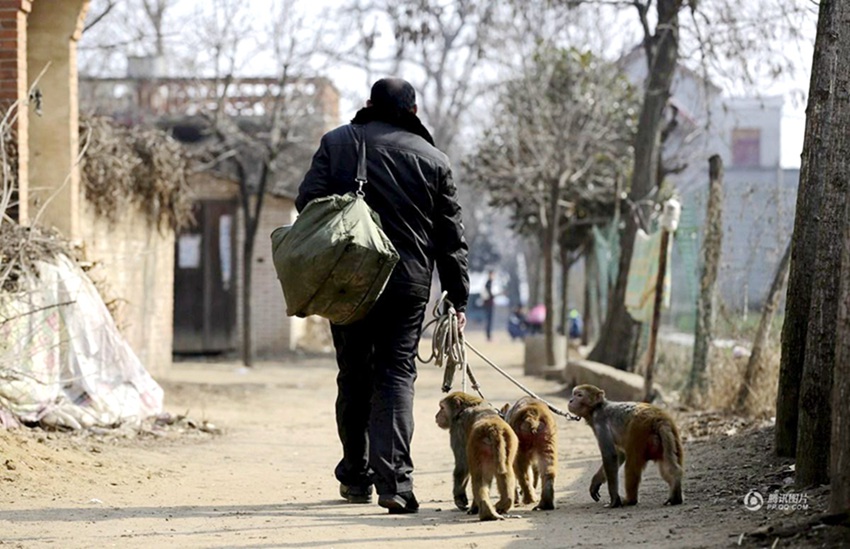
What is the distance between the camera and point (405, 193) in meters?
7.04

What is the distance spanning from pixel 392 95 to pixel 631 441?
2289 millimetres

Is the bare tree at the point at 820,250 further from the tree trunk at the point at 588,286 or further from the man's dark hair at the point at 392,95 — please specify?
the tree trunk at the point at 588,286

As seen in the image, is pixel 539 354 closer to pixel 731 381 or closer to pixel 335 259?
pixel 731 381

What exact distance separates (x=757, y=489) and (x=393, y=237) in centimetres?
240

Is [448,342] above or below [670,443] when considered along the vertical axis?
above

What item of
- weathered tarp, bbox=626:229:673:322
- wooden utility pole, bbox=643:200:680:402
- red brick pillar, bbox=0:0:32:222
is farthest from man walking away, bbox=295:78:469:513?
weathered tarp, bbox=626:229:673:322

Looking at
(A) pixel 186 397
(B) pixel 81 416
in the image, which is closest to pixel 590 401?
(B) pixel 81 416

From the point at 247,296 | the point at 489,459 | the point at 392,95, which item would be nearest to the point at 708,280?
the point at 392,95

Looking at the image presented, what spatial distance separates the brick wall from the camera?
50.8 ft

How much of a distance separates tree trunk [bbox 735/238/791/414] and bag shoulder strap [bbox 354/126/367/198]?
16.7 ft

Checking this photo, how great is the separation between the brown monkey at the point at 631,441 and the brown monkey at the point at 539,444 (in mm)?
321

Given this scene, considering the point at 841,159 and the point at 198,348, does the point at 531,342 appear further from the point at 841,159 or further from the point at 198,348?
the point at 841,159

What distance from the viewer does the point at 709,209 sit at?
12.2 m

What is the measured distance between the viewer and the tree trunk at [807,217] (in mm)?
7402
